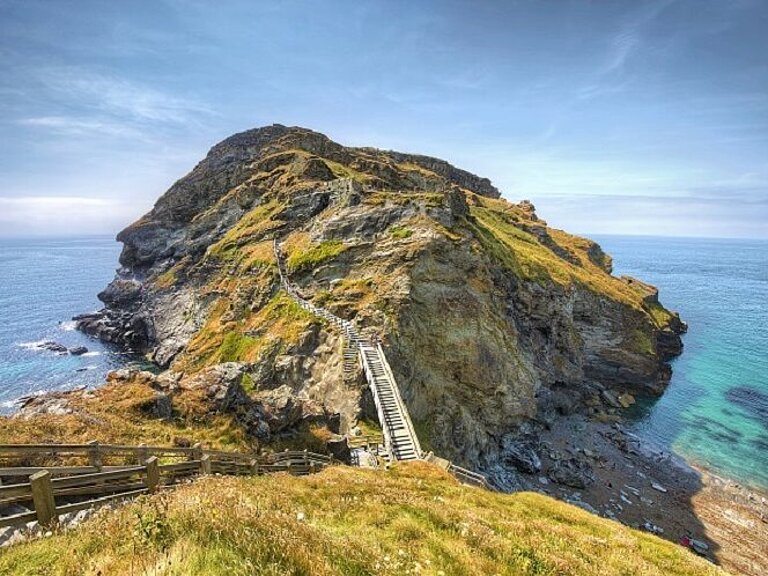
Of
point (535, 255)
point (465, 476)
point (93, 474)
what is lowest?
point (465, 476)

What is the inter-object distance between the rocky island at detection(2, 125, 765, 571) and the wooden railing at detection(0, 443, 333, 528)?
346cm

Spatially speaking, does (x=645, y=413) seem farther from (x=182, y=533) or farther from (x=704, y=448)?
(x=182, y=533)

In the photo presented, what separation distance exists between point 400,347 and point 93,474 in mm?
32364

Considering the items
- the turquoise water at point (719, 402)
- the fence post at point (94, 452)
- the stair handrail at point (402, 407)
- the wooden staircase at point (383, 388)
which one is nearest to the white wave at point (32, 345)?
the wooden staircase at point (383, 388)

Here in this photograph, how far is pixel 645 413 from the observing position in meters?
65.5

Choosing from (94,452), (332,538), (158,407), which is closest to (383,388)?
(158,407)

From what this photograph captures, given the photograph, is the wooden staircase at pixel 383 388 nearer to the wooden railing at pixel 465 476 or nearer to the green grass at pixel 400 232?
the wooden railing at pixel 465 476

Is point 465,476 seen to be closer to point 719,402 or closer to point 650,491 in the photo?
point 650,491

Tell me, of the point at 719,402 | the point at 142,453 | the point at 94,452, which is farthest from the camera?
the point at 719,402

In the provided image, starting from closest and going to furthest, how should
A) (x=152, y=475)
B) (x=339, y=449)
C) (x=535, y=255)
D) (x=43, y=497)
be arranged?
(x=43, y=497) < (x=152, y=475) < (x=339, y=449) < (x=535, y=255)

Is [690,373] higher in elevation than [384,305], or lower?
lower

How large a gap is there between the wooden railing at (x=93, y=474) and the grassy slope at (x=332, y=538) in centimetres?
115

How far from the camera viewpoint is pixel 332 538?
822 cm

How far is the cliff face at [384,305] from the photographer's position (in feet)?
135
